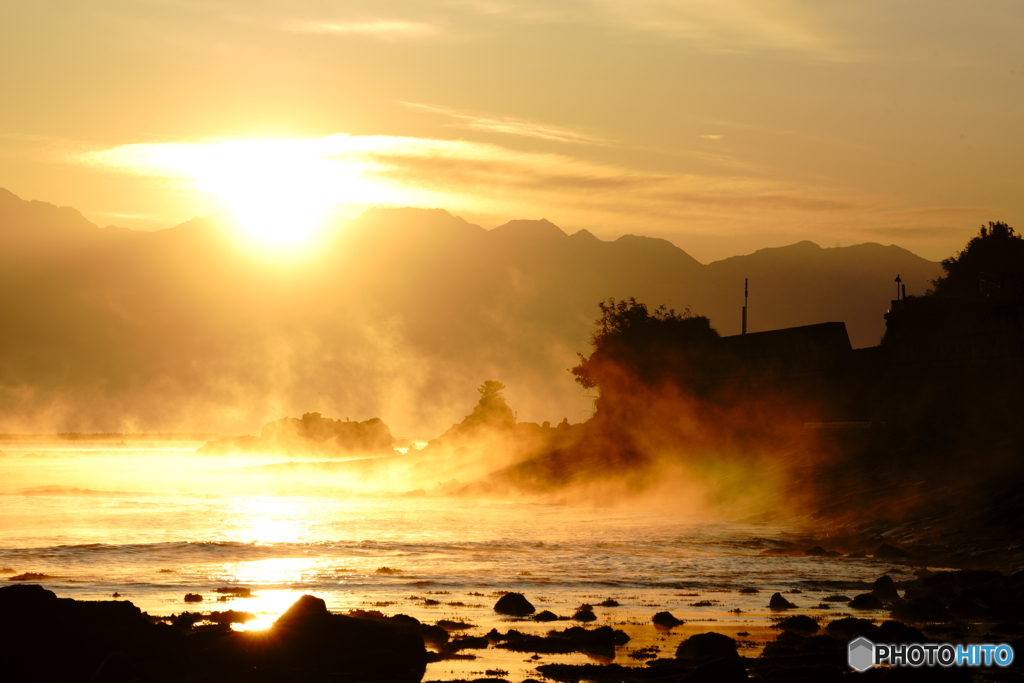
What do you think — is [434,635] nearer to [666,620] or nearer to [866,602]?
[666,620]

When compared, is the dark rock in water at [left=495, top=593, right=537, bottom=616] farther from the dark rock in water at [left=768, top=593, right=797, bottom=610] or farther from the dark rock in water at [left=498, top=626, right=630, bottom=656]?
the dark rock in water at [left=768, top=593, right=797, bottom=610]

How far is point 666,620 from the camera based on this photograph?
2292 cm

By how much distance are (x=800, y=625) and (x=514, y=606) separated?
20.3ft

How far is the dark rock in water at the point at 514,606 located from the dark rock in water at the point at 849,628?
6421 millimetres

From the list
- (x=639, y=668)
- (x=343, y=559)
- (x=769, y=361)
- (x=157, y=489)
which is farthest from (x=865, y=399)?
(x=157, y=489)

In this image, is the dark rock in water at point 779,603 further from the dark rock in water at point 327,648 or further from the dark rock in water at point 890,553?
the dark rock in water at point 890,553

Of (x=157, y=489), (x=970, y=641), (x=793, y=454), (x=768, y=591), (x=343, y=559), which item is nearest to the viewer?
(x=970, y=641)

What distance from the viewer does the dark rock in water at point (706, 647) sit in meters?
18.8

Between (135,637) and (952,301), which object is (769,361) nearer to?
(952,301)

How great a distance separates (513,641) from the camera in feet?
67.4

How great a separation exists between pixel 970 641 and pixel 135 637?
47.9 ft

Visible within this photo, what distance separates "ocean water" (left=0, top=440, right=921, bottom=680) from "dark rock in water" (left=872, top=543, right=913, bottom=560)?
41.0 inches

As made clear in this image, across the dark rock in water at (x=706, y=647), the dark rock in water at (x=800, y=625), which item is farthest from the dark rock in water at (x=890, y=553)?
the dark rock in water at (x=706, y=647)

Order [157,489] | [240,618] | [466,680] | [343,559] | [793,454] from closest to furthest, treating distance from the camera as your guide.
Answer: [466,680] → [240,618] → [343,559] → [793,454] → [157,489]
